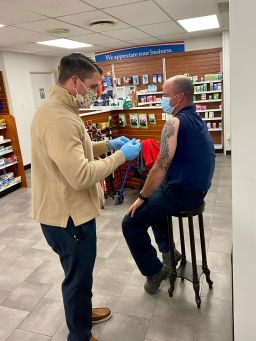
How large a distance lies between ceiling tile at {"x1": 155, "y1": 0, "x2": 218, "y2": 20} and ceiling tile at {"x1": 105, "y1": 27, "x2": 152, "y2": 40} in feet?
3.26

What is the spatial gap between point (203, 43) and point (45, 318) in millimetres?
6532

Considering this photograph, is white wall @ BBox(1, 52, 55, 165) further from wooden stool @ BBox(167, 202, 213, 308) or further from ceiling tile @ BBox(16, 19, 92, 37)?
wooden stool @ BBox(167, 202, 213, 308)

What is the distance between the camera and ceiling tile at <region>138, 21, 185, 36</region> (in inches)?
200

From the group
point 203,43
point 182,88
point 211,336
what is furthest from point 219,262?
point 203,43

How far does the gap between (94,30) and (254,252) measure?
16.0 feet

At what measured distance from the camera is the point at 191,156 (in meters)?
1.99

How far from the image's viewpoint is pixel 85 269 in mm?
1709

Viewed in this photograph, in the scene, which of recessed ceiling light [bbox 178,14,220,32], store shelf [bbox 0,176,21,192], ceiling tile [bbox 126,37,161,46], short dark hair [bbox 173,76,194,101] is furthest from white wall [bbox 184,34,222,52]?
short dark hair [bbox 173,76,194,101]

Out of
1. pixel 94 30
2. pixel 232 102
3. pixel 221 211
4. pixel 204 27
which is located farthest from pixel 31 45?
pixel 232 102

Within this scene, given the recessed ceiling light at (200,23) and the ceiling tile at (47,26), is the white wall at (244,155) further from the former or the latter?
the recessed ceiling light at (200,23)

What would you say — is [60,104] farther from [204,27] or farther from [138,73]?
[138,73]

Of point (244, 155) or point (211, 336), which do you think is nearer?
point (244, 155)

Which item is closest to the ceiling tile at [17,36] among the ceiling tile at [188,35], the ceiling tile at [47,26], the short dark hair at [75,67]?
the ceiling tile at [47,26]

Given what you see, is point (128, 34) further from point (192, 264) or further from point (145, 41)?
point (192, 264)
